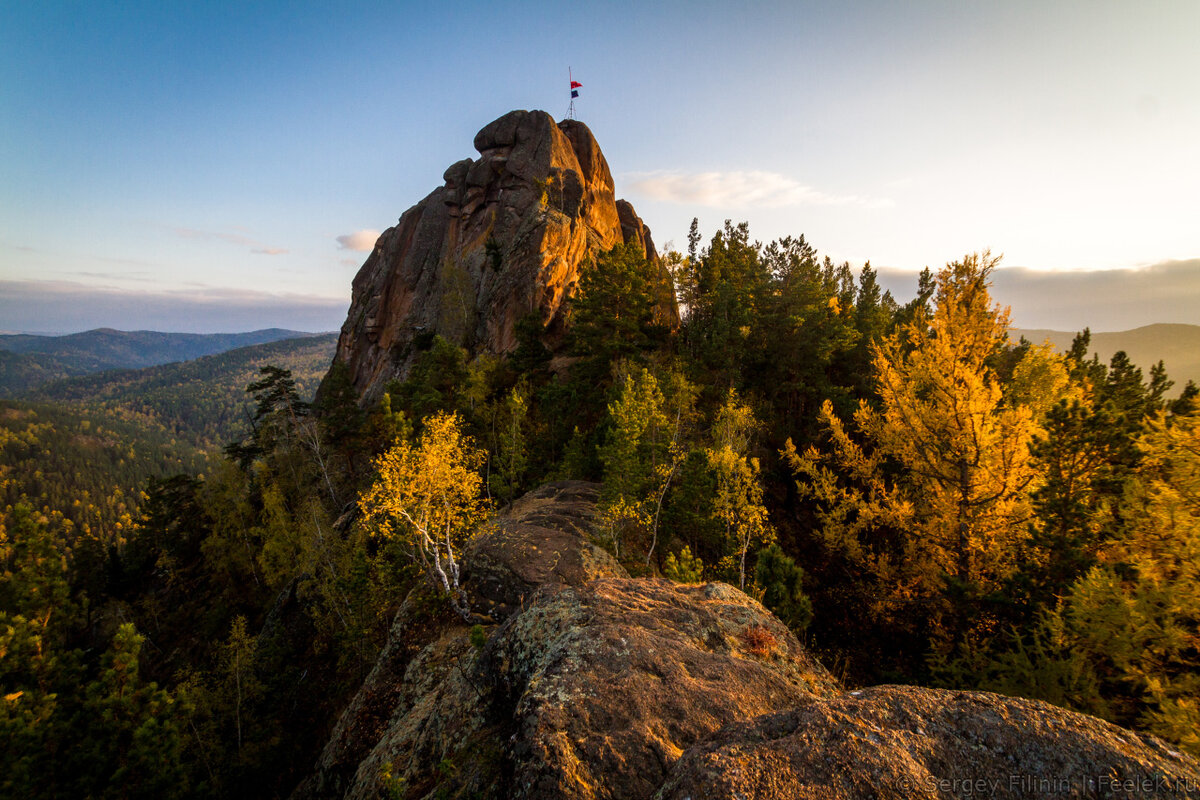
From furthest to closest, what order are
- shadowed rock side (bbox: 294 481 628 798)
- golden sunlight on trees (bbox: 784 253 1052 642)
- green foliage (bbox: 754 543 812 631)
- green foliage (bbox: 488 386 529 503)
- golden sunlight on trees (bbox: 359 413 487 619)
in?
green foliage (bbox: 488 386 529 503)
green foliage (bbox: 754 543 812 631)
golden sunlight on trees (bbox: 359 413 487 619)
golden sunlight on trees (bbox: 784 253 1052 642)
shadowed rock side (bbox: 294 481 628 798)

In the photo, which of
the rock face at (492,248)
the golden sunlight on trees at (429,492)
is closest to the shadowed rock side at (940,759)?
the golden sunlight on trees at (429,492)

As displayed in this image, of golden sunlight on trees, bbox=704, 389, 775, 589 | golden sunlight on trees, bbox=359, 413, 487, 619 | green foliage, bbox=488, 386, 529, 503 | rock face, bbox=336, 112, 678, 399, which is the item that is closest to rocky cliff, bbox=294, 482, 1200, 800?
golden sunlight on trees, bbox=359, 413, 487, 619

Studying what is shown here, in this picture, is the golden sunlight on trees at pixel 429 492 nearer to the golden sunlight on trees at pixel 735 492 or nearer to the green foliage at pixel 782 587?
the golden sunlight on trees at pixel 735 492

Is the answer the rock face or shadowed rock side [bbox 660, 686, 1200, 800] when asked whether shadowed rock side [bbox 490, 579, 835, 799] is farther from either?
the rock face

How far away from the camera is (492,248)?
57.4 metres

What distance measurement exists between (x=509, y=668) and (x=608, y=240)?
209 feet

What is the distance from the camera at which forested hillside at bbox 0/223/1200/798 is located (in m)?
11.5

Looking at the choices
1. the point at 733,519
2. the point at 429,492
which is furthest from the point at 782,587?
the point at 429,492

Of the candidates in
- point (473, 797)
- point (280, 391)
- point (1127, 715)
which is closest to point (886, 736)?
point (473, 797)

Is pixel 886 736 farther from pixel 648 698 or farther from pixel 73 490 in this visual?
pixel 73 490

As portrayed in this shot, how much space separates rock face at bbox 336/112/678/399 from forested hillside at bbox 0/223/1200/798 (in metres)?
12.3

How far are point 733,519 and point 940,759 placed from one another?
1504 cm

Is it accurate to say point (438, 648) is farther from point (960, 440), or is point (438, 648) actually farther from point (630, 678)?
point (960, 440)

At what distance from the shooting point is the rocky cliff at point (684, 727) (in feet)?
14.3
